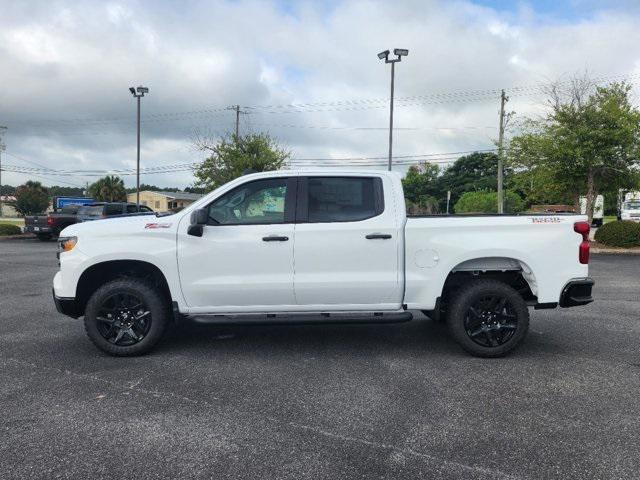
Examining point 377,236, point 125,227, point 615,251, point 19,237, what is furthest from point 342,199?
point 19,237

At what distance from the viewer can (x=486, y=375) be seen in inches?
181

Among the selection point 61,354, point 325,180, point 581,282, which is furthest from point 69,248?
point 581,282

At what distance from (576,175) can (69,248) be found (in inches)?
731

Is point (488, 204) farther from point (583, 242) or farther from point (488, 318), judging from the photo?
point (488, 318)

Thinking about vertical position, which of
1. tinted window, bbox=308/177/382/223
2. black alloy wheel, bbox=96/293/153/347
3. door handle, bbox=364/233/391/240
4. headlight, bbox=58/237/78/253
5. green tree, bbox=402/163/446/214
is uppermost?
green tree, bbox=402/163/446/214

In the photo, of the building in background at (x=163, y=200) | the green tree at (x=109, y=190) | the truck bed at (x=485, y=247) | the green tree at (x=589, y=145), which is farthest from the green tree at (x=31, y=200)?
the truck bed at (x=485, y=247)

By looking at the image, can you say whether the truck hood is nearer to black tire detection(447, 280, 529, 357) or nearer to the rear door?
the rear door

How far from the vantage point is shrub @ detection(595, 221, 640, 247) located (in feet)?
55.9

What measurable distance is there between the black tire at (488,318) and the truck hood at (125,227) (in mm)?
2979

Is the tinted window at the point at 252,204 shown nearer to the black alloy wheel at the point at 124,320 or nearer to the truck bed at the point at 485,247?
the black alloy wheel at the point at 124,320

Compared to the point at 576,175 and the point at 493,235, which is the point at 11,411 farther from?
the point at 576,175

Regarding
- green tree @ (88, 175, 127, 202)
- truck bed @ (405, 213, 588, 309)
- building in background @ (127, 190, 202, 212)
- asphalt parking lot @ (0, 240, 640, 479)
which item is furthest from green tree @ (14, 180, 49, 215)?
truck bed @ (405, 213, 588, 309)

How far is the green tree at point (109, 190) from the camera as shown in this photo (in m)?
77.4

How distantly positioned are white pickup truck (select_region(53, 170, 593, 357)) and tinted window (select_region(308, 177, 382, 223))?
1 cm
